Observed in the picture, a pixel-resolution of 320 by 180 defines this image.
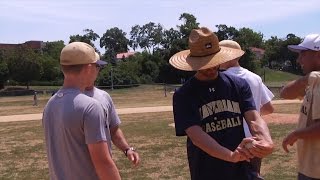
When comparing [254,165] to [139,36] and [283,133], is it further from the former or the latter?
[139,36]

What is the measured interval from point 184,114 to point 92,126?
2.08 feet

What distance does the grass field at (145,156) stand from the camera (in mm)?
9461

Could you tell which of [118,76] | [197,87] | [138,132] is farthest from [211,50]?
[118,76]

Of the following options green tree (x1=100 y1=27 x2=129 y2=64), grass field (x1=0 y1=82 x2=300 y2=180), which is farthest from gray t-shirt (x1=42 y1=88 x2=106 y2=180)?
green tree (x1=100 y1=27 x2=129 y2=64)

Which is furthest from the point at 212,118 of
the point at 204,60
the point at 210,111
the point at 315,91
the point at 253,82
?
the point at 253,82

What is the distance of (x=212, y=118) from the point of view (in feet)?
11.6

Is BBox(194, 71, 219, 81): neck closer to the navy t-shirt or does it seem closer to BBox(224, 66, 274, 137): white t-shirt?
the navy t-shirt

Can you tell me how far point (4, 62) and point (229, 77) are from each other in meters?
66.6

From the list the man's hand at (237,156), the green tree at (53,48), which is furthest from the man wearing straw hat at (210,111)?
the green tree at (53,48)

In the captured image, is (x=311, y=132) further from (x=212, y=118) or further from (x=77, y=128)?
(x=77, y=128)

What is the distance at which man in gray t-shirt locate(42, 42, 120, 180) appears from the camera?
3375 millimetres

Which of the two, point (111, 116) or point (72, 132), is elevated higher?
point (72, 132)

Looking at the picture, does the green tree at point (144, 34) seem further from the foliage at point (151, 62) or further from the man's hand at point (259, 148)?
the man's hand at point (259, 148)

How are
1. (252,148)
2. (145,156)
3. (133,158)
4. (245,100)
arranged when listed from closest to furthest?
1. (252,148)
2. (245,100)
3. (133,158)
4. (145,156)
